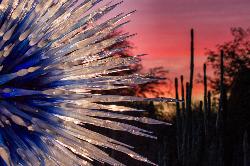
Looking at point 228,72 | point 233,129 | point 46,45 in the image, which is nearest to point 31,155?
point 46,45

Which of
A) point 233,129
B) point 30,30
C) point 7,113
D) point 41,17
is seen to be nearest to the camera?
point 7,113

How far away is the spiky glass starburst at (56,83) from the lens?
1.76 meters

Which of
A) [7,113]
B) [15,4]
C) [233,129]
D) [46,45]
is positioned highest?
[15,4]

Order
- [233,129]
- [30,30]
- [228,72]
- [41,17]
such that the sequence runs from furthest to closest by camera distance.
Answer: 1. [228,72]
2. [233,129]
3. [41,17]
4. [30,30]

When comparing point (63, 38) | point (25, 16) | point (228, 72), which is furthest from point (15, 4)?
point (228, 72)

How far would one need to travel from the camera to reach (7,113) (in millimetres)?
1697

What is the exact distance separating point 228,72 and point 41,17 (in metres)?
25.3

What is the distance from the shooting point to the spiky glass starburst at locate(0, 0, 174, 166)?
1.76 metres

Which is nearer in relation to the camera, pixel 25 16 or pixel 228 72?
pixel 25 16

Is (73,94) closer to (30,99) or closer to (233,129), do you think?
(30,99)

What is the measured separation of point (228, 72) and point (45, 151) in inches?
999

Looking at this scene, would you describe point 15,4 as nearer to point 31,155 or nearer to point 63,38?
point 63,38

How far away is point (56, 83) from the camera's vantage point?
6.43ft

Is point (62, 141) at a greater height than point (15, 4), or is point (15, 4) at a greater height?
point (15, 4)
